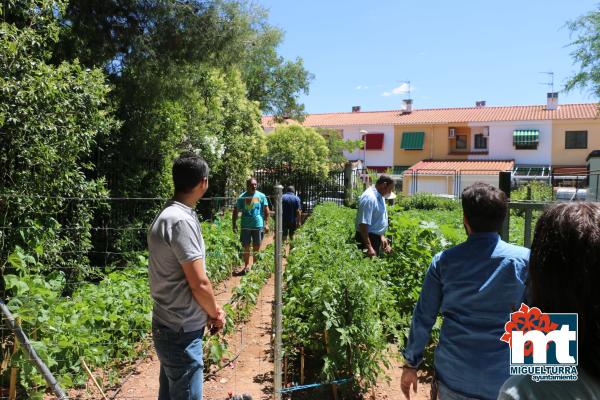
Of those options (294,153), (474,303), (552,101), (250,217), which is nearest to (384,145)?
(552,101)

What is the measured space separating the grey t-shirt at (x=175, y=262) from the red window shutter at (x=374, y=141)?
41.1 metres

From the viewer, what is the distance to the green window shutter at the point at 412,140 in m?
41.4

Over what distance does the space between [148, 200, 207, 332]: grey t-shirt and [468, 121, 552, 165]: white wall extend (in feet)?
132

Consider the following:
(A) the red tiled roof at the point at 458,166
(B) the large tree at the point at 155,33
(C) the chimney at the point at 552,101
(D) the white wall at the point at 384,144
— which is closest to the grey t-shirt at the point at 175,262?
(B) the large tree at the point at 155,33

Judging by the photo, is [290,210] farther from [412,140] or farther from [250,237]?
[412,140]

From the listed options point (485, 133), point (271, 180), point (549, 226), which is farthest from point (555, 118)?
point (549, 226)

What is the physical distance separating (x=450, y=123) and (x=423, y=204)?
1989 cm

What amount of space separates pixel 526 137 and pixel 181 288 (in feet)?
131

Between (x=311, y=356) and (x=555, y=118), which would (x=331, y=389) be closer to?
(x=311, y=356)

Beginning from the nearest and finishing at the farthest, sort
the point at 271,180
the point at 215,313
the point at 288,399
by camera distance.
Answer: the point at 215,313 < the point at 288,399 < the point at 271,180

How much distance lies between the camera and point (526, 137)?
37750mm

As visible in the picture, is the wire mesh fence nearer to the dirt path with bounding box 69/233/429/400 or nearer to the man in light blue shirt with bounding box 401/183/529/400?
the dirt path with bounding box 69/233/429/400

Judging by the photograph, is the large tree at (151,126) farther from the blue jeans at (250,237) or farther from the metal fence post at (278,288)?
the metal fence post at (278,288)

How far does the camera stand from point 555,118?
121 feet
